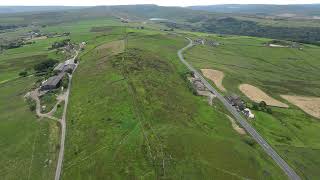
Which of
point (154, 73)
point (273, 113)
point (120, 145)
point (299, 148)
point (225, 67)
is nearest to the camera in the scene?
point (120, 145)

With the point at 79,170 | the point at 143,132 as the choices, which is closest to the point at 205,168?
the point at 143,132

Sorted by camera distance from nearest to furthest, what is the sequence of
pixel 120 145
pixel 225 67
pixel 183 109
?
pixel 120 145, pixel 183 109, pixel 225 67

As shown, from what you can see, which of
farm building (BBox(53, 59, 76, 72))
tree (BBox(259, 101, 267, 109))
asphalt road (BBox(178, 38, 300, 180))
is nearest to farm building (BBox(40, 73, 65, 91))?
farm building (BBox(53, 59, 76, 72))

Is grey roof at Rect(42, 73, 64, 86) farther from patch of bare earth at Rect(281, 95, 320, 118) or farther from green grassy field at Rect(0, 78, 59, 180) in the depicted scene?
patch of bare earth at Rect(281, 95, 320, 118)

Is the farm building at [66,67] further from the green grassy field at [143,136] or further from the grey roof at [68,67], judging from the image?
the green grassy field at [143,136]

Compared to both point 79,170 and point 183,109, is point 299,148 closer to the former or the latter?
point 183,109

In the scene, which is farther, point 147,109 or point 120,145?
point 147,109
